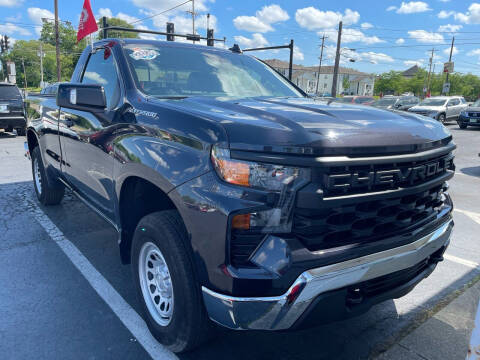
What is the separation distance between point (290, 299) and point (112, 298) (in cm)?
177

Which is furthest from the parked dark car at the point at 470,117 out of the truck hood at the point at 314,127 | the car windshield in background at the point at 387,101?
the truck hood at the point at 314,127

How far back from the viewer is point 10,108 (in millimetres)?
11578

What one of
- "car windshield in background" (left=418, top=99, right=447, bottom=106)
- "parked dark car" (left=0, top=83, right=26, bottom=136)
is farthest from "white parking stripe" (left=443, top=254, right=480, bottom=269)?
"car windshield in background" (left=418, top=99, right=447, bottom=106)

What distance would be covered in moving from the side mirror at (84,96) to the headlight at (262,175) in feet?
4.49

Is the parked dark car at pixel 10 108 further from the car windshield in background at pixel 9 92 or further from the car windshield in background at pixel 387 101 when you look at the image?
the car windshield in background at pixel 387 101

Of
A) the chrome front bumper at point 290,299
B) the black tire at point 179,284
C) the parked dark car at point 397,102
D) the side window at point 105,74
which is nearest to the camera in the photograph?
the chrome front bumper at point 290,299

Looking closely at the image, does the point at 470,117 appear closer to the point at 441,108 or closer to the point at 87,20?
the point at 441,108

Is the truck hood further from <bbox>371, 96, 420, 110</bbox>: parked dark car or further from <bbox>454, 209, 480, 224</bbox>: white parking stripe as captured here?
<bbox>371, 96, 420, 110</bbox>: parked dark car

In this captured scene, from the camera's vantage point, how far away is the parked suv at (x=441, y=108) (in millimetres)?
19694

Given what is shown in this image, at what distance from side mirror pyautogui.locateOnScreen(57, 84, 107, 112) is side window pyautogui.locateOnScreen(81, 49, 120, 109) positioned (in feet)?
0.37

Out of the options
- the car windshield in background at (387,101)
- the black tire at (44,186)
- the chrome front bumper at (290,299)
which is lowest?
the black tire at (44,186)

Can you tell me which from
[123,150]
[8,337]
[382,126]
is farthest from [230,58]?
[8,337]

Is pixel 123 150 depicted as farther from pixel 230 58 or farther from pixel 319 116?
pixel 230 58

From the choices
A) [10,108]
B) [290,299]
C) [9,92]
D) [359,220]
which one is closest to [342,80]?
[9,92]
